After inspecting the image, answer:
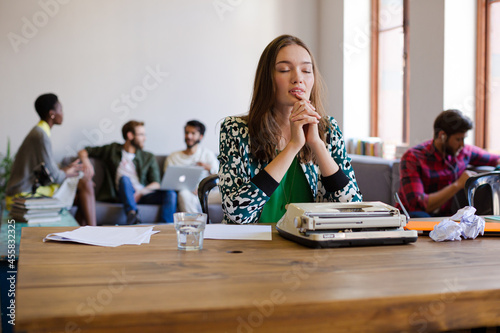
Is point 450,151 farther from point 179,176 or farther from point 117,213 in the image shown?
point 117,213

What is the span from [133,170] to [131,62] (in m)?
1.17

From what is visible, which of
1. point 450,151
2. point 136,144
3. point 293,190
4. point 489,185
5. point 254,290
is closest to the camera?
point 254,290

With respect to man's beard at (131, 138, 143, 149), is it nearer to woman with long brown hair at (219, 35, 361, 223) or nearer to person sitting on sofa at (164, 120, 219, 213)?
person sitting on sofa at (164, 120, 219, 213)

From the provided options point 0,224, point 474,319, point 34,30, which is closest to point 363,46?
point 34,30

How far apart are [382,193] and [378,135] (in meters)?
1.68

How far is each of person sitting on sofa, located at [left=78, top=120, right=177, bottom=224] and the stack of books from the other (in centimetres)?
113

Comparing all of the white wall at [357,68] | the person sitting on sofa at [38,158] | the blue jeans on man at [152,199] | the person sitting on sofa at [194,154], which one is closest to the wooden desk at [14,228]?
the person sitting on sofa at [38,158]

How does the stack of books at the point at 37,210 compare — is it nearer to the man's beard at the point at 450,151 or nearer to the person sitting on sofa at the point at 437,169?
the person sitting on sofa at the point at 437,169

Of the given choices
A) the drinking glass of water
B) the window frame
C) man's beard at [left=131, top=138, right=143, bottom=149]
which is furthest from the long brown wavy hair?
→ man's beard at [left=131, top=138, right=143, bottom=149]

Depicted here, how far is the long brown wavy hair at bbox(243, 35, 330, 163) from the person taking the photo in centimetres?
187

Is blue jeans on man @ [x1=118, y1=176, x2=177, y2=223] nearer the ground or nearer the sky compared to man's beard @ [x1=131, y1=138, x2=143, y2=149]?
nearer the ground

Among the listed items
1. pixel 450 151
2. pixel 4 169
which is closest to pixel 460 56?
pixel 450 151

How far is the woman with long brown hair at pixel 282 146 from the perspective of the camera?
1.71 metres

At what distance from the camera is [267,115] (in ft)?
6.27
